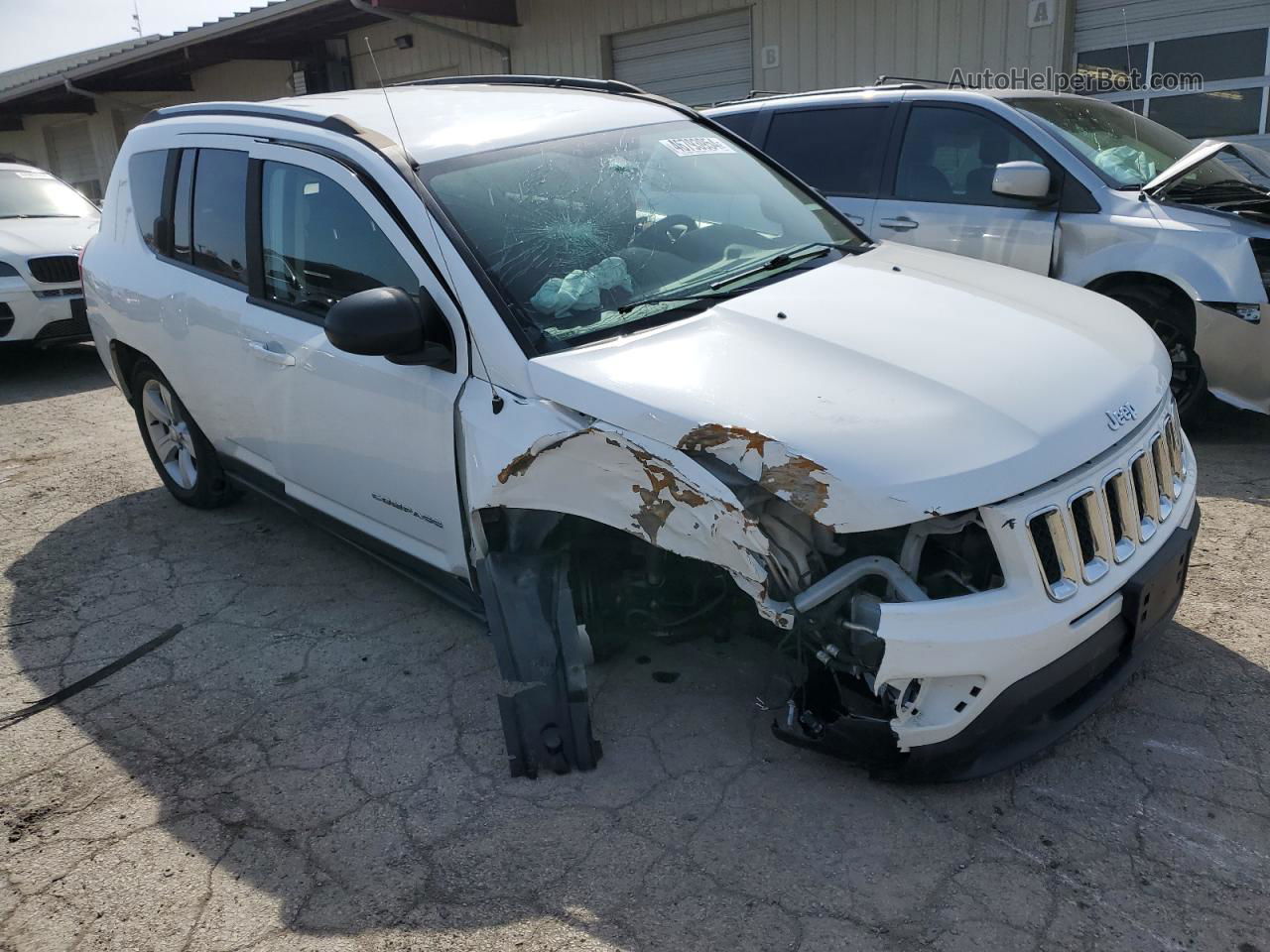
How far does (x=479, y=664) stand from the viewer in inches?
138

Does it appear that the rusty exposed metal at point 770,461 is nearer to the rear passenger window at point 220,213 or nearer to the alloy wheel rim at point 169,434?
the rear passenger window at point 220,213

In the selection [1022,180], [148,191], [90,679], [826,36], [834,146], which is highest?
[826,36]

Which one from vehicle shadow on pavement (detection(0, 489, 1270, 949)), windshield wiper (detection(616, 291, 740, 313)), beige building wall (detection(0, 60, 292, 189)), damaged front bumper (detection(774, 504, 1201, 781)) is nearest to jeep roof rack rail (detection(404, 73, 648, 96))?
windshield wiper (detection(616, 291, 740, 313))

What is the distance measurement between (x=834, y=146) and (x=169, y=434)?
417cm

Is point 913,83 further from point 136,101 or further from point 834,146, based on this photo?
point 136,101

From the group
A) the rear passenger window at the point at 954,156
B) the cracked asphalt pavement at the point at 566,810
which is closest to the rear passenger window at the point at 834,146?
the rear passenger window at the point at 954,156

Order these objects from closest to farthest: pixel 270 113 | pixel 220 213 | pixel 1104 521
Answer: pixel 1104 521, pixel 270 113, pixel 220 213

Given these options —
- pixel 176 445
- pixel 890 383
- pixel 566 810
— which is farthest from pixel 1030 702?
pixel 176 445

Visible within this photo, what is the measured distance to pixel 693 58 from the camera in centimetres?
1166

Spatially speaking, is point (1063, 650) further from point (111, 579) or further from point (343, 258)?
point (111, 579)

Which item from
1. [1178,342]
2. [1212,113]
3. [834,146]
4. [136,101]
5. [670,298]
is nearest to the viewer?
[670,298]

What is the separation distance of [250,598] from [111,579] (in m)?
0.78

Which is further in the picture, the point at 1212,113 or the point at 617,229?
the point at 1212,113

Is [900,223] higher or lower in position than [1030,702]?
higher
